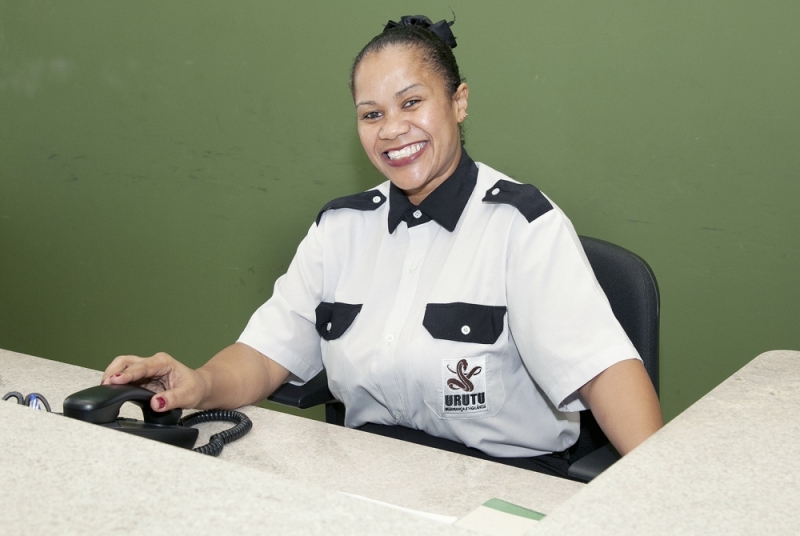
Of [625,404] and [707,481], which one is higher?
[707,481]

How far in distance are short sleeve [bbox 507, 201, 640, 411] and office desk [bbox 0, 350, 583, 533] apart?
9.8 inches

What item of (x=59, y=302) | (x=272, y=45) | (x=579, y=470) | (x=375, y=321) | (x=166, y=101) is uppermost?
(x=272, y=45)

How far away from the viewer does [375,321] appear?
1.50 metres

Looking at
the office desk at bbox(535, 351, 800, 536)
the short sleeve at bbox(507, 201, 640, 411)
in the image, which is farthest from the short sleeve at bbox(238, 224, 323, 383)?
the office desk at bbox(535, 351, 800, 536)

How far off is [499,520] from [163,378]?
74cm

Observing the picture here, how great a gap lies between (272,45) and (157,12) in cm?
43

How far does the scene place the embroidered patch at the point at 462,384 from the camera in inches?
54.9

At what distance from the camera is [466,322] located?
4.57ft

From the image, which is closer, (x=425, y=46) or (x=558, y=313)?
(x=558, y=313)

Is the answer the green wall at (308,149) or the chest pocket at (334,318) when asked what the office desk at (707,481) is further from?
the green wall at (308,149)

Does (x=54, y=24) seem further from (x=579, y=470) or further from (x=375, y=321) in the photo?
(x=579, y=470)

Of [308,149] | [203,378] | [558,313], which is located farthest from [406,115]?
[308,149]

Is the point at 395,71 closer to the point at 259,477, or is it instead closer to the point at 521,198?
the point at 521,198

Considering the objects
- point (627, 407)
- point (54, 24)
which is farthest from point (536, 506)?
point (54, 24)
